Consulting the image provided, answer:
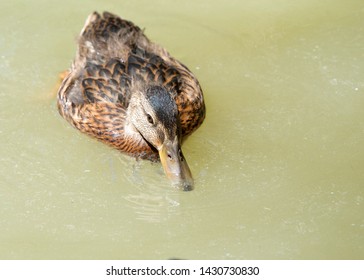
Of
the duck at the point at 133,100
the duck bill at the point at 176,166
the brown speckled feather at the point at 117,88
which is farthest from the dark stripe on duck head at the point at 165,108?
the brown speckled feather at the point at 117,88

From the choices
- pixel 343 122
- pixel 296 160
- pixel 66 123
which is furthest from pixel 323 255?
pixel 66 123

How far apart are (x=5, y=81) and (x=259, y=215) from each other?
3286 mm

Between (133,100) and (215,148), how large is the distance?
37.0 inches

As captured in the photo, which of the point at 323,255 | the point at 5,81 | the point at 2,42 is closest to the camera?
the point at 323,255

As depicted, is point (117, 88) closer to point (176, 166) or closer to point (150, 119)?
point (150, 119)

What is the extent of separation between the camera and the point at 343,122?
8305 millimetres

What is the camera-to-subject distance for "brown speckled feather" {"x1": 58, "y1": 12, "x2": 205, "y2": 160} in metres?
7.77

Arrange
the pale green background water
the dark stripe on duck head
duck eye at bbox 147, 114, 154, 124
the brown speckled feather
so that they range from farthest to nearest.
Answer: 1. the brown speckled feather
2. duck eye at bbox 147, 114, 154, 124
3. the dark stripe on duck head
4. the pale green background water

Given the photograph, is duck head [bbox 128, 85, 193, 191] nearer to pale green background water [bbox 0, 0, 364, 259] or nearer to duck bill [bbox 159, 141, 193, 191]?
duck bill [bbox 159, 141, 193, 191]

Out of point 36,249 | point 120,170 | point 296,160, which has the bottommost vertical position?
point 36,249

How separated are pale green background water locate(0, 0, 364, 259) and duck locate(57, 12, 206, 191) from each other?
192 millimetres

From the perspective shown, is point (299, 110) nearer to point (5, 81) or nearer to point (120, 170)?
point (120, 170)

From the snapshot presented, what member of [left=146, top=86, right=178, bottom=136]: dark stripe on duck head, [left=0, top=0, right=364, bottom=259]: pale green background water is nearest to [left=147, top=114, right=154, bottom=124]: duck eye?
[left=146, top=86, right=178, bottom=136]: dark stripe on duck head

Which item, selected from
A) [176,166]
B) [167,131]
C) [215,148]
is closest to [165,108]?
[167,131]
